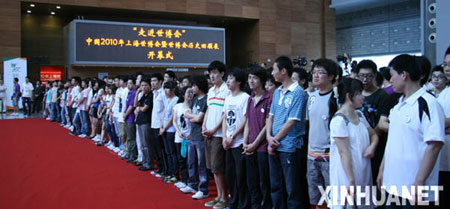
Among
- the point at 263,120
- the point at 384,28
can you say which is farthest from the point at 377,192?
the point at 384,28

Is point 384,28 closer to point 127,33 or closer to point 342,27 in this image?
point 342,27

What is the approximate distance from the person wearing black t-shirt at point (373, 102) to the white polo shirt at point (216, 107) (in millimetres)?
1324

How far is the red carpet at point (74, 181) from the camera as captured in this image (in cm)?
388

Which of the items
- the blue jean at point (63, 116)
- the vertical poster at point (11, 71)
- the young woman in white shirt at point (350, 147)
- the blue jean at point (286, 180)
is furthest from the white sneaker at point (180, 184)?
the vertical poster at point (11, 71)

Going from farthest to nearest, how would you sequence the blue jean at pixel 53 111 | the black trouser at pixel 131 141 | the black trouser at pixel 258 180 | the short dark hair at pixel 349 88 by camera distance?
the blue jean at pixel 53 111 → the black trouser at pixel 131 141 → the black trouser at pixel 258 180 → the short dark hair at pixel 349 88

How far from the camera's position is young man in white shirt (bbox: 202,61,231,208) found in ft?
12.1

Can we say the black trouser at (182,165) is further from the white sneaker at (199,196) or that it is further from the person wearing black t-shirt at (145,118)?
the person wearing black t-shirt at (145,118)

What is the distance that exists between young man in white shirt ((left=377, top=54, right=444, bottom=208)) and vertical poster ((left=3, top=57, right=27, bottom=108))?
13.1 metres

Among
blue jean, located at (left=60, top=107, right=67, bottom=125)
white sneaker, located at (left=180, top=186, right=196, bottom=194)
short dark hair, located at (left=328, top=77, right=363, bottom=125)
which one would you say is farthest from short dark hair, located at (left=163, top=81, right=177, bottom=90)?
blue jean, located at (left=60, top=107, right=67, bottom=125)

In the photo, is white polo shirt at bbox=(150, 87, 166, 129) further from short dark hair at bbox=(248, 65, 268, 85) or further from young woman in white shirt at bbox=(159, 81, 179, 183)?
short dark hair at bbox=(248, 65, 268, 85)

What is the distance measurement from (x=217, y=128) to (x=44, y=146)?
493 cm

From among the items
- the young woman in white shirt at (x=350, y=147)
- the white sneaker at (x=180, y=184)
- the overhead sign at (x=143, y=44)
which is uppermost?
the overhead sign at (x=143, y=44)

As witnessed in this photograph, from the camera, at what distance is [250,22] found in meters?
16.0

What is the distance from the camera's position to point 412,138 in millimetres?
1970
